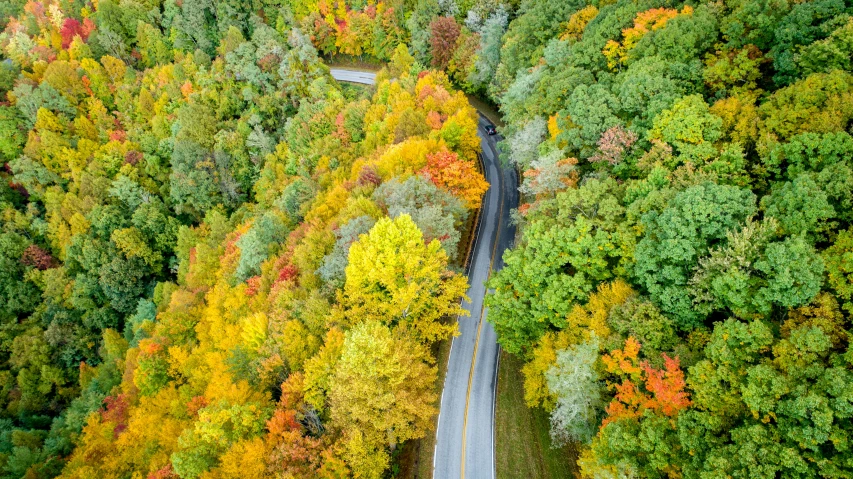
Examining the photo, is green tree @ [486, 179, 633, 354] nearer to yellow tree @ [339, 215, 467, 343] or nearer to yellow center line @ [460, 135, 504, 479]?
yellow center line @ [460, 135, 504, 479]

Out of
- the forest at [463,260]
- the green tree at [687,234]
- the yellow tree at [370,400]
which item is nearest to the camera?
the forest at [463,260]

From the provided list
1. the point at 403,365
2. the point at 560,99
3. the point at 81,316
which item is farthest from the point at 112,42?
the point at 403,365

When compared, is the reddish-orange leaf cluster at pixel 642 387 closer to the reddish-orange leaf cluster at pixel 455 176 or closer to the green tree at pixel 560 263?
the green tree at pixel 560 263

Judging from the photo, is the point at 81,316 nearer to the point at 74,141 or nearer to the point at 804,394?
the point at 74,141

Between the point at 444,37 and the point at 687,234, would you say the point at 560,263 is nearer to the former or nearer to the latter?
the point at 687,234

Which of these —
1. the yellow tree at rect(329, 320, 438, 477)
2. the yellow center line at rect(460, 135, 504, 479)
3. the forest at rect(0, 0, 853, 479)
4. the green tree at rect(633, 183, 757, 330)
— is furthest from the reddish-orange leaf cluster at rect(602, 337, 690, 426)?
the yellow tree at rect(329, 320, 438, 477)

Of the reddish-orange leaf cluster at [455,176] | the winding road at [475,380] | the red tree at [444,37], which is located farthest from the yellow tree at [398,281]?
the red tree at [444,37]
